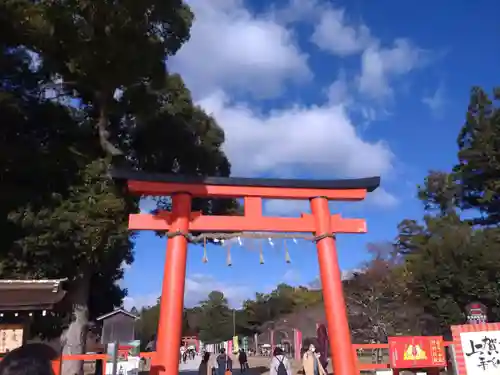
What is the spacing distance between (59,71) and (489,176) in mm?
22768

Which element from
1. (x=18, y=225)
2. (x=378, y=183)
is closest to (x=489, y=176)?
(x=378, y=183)

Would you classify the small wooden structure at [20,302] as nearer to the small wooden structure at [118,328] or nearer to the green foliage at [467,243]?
the small wooden structure at [118,328]

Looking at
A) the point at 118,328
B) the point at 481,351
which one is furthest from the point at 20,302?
the point at 481,351

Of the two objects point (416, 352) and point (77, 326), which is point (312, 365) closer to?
point (416, 352)

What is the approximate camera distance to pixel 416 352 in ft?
37.1

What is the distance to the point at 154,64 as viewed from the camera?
579 inches

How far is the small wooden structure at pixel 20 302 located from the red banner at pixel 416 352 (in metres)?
7.46

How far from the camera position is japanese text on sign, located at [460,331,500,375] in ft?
35.6

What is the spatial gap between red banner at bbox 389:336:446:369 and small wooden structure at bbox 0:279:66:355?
746 centimetres

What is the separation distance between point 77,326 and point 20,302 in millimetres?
6139

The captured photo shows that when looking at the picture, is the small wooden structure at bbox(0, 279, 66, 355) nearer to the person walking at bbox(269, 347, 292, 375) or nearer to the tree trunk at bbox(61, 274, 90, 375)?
the person walking at bbox(269, 347, 292, 375)

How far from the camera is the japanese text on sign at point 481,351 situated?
10.8 m

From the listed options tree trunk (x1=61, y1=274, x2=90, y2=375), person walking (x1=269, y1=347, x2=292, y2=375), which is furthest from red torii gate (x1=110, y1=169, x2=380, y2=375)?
tree trunk (x1=61, y1=274, x2=90, y2=375)

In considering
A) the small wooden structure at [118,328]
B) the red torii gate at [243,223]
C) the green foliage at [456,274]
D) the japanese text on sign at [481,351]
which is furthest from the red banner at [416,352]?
the green foliage at [456,274]
